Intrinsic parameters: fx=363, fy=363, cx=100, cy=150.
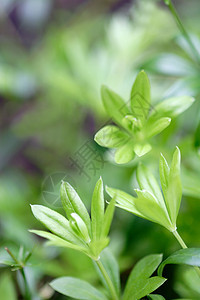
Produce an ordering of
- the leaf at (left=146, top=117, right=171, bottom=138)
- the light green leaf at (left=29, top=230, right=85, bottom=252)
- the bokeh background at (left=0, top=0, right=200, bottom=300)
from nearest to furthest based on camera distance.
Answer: the light green leaf at (left=29, top=230, right=85, bottom=252)
the leaf at (left=146, top=117, right=171, bottom=138)
the bokeh background at (left=0, top=0, right=200, bottom=300)

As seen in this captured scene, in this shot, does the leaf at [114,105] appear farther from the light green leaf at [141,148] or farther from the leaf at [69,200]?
the leaf at [69,200]

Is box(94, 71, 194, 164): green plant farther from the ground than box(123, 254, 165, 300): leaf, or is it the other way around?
box(94, 71, 194, 164): green plant

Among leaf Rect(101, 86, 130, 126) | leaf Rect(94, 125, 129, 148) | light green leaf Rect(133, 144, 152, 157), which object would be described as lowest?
light green leaf Rect(133, 144, 152, 157)

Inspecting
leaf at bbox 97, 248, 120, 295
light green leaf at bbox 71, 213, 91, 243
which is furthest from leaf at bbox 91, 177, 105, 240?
leaf at bbox 97, 248, 120, 295

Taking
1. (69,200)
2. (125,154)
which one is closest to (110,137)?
(125,154)

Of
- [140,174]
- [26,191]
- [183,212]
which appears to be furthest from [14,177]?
[140,174]

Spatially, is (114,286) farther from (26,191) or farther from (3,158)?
(3,158)

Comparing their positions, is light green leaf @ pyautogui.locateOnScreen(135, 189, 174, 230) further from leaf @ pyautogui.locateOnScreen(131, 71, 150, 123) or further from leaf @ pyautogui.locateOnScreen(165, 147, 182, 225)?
leaf @ pyautogui.locateOnScreen(131, 71, 150, 123)

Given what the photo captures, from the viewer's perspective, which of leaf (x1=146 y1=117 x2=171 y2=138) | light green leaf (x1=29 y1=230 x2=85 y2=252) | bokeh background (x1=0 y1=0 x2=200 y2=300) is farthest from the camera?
bokeh background (x1=0 y1=0 x2=200 y2=300)
